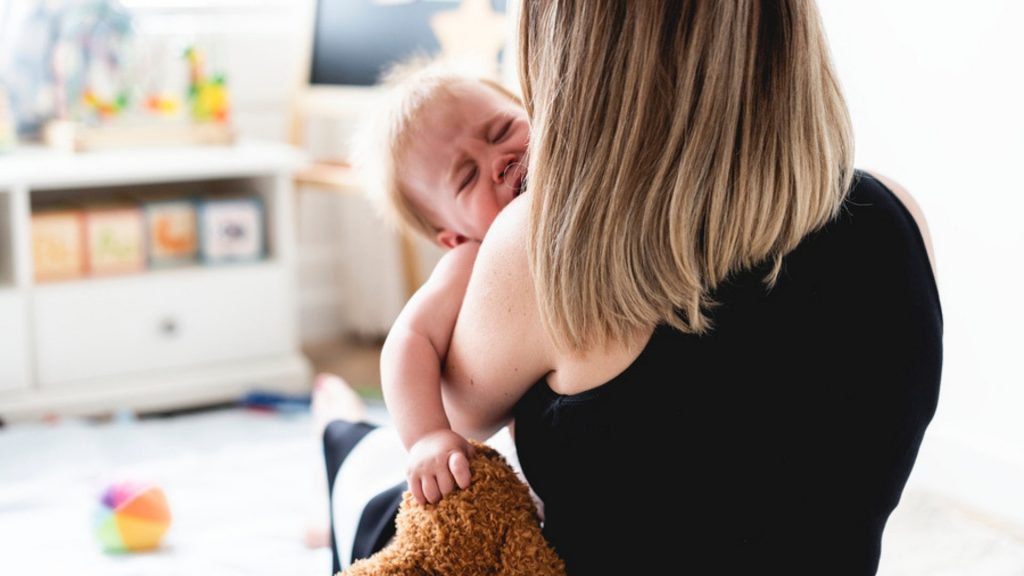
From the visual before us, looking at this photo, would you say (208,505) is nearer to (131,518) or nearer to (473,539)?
(131,518)

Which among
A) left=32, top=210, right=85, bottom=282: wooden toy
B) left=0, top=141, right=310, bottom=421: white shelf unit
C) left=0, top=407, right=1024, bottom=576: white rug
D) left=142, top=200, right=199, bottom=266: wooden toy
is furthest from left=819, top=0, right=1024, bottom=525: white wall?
left=32, top=210, right=85, bottom=282: wooden toy

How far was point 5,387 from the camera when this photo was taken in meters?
2.26

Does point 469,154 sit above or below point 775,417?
above

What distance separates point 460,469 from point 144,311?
1.57 m

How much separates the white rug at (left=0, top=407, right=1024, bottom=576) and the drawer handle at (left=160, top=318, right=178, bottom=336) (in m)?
0.19

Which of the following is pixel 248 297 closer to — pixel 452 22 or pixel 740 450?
pixel 452 22

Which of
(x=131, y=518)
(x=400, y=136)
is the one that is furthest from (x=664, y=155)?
(x=131, y=518)

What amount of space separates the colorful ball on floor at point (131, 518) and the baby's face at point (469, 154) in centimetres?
73

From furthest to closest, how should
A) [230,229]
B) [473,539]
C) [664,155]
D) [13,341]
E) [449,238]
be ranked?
[230,229] < [13,341] < [449,238] < [473,539] < [664,155]

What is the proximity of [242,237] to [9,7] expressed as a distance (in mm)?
772

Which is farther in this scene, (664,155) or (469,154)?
(469,154)

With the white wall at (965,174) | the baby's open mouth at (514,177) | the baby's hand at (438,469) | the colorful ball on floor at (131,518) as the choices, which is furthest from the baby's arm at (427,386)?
the white wall at (965,174)

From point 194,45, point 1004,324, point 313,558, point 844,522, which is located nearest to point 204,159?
point 194,45

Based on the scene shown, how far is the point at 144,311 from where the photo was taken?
2385 millimetres
